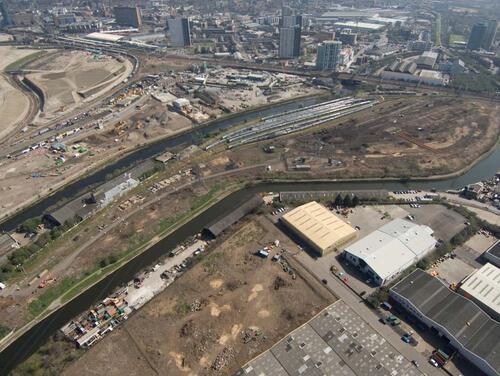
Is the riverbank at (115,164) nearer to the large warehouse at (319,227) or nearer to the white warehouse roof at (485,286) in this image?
the large warehouse at (319,227)

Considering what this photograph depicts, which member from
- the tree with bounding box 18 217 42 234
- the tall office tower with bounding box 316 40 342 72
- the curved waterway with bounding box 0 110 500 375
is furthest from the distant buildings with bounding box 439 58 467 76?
the tree with bounding box 18 217 42 234

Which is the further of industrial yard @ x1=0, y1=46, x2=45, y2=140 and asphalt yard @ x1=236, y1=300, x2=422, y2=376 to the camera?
industrial yard @ x1=0, y1=46, x2=45, y2=140

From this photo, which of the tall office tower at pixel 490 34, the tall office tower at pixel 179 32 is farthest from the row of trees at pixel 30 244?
the tall office tower at pixel 490 34

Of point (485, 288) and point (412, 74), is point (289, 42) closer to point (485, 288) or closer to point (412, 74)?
point (412, 74)

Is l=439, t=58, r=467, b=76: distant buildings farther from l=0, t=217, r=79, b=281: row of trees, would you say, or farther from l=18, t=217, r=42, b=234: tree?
l=18, t=217, r=42, b=234: tree

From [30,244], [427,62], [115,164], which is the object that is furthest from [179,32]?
[30,244]

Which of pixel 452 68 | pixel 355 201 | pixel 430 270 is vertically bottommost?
pixel 430 270
